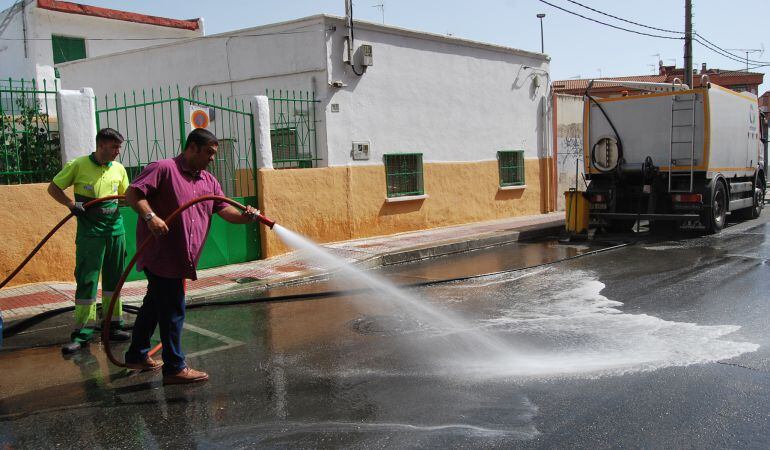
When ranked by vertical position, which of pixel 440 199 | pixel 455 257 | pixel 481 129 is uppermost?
pixel 481 129

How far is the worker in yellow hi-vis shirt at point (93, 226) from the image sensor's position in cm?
569

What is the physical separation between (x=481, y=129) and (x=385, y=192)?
397cm

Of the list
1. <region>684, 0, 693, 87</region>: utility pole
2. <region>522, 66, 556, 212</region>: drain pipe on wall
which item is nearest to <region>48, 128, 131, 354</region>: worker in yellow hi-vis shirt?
<region>522, 66, 556, 212</region>: drain pipe on wall

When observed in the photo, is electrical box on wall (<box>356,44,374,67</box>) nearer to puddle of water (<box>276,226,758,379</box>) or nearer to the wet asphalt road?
puddle of water (<box>276,226,758,379</box>)

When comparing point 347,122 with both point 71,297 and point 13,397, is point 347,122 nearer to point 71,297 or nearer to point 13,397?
point 71,297

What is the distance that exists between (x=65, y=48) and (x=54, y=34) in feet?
1.59

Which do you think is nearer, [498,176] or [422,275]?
[422,275]

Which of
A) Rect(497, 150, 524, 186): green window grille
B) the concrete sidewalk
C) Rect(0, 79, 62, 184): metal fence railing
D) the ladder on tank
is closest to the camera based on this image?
the concrete sidewalk

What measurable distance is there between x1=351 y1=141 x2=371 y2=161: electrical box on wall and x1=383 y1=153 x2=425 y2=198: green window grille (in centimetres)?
61

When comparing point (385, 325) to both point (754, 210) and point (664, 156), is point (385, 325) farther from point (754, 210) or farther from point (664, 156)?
point (754, 210)

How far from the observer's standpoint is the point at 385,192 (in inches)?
525

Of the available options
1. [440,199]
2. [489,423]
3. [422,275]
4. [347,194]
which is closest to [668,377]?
[489,423]

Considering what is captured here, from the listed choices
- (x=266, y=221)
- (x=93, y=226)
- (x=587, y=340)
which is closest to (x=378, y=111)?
(x=93, y=226)

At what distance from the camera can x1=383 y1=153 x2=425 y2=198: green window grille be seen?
13.6 m
